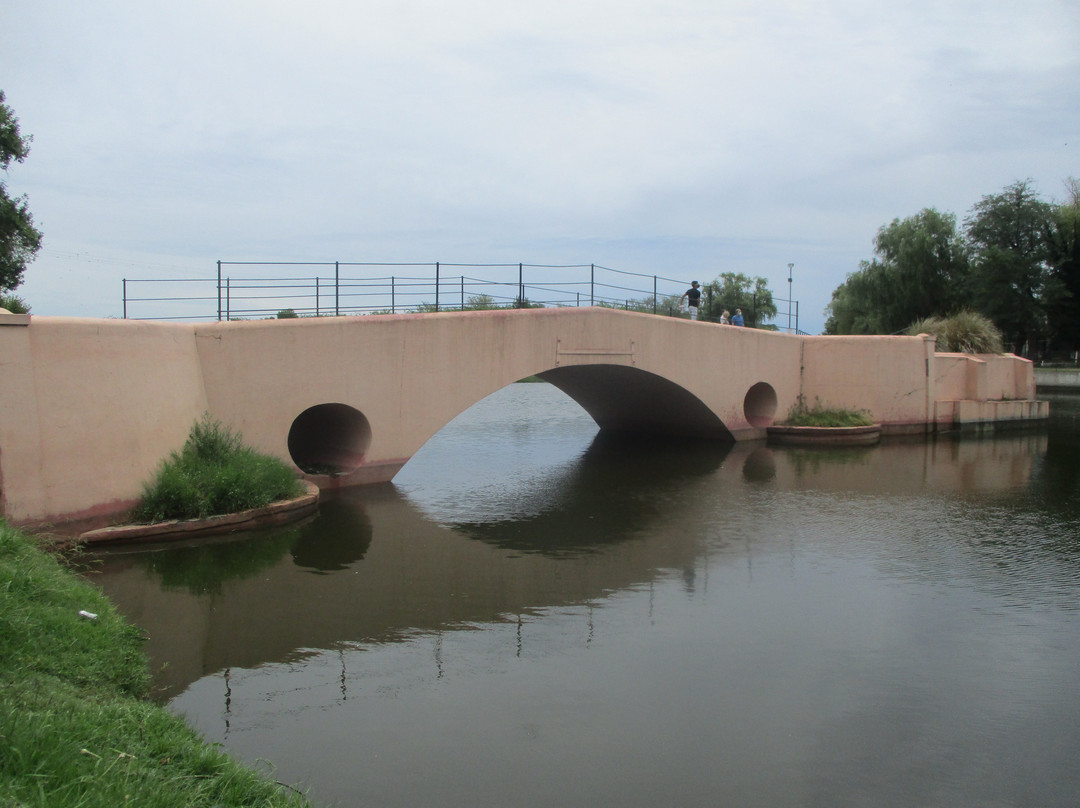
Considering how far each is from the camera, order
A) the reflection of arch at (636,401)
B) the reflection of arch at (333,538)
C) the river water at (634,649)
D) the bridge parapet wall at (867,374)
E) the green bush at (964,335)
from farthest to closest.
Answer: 1. the green bush at (964,335)
2. the bridge parapet wall at (867,374)
3. the reflection of arch at (636,401)
4. the reflection of arch at (333,538)
5. the river water at (634,649)

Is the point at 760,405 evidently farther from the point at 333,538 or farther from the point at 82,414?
the point at 82,414

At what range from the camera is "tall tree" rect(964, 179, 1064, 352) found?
46.5 metres

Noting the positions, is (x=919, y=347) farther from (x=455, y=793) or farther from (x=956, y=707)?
(x=455, y=793)

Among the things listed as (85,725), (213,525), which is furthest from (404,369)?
(85,725)

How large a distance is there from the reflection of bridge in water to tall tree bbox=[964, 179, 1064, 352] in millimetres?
32559

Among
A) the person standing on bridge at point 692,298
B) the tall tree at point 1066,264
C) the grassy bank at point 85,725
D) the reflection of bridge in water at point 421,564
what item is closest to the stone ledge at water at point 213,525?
the reflection of bridge in water at point 421,564

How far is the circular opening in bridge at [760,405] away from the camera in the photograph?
82.8 ft

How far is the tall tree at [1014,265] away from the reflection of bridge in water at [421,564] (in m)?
32.6

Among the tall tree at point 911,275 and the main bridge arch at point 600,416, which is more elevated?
the tall tree at point 911,275

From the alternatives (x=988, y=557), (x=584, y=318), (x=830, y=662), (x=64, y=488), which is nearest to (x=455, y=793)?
(x=830, y=662)

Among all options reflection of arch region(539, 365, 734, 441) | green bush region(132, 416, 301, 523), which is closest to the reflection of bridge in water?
green bush region(132, 416, 301, 523)

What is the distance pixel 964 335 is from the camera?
101 ft

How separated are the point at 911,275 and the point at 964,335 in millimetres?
17776

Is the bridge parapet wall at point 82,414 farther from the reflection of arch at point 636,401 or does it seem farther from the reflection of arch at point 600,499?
the reflection of arch at point 636,401
